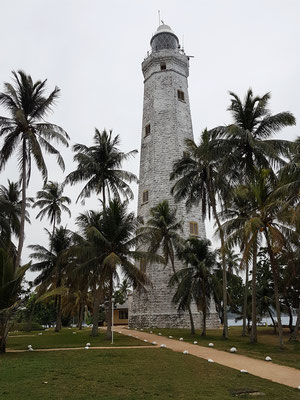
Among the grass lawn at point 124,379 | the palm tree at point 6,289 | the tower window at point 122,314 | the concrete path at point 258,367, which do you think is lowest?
the tower window at point 122,314

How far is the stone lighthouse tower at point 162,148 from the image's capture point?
28281 millimetres

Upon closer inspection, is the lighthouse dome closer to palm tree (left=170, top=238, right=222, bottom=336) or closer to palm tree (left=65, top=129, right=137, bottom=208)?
palm tree (left=65, top=129, right=137, bottom=208)

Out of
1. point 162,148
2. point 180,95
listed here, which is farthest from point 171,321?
point 180,95

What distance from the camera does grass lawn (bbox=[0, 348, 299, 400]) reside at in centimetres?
699

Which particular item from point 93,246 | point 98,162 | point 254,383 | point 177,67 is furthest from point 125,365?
point 177,67

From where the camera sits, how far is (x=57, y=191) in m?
33.5

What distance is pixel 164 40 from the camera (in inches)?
1406

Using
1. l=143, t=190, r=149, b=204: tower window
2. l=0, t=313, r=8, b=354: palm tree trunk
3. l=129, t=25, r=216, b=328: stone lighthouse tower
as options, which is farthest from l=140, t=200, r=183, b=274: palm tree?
l=0, t=313, r=8, b=354: palm tree trunk

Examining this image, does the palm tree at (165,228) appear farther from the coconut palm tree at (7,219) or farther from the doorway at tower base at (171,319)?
the coconut palm tree at (7,219)

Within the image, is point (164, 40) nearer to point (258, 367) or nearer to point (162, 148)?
point (162, 148)

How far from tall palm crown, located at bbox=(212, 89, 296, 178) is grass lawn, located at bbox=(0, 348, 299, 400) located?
11.5 meters

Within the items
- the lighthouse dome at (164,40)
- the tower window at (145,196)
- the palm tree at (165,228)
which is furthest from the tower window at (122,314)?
the lighthouse dome at (164,40)

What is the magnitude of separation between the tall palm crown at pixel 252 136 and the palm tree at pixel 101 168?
331 inches

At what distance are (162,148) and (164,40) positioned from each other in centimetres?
1162
